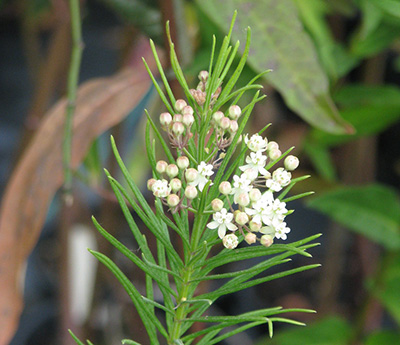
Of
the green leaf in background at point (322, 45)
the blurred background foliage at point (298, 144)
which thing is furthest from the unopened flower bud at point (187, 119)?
the green leaf in background at point (322, 45)

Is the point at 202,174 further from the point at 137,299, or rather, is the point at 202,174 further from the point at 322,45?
the point at 322,45

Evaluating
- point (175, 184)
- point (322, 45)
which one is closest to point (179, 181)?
point (175, 184)

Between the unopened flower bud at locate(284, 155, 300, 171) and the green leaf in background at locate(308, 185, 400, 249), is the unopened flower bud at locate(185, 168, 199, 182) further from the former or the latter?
the green leaf in background at locate(308, 185, 400, 249)

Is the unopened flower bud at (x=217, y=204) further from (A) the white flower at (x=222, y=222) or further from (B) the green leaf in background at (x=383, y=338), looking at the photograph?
(B) the green leaf in background at (x=383, y=338)

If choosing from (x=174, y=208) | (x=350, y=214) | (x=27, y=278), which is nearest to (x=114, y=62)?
(x=27, y=278)

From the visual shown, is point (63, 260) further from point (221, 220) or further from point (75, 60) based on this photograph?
point (221, 220)
